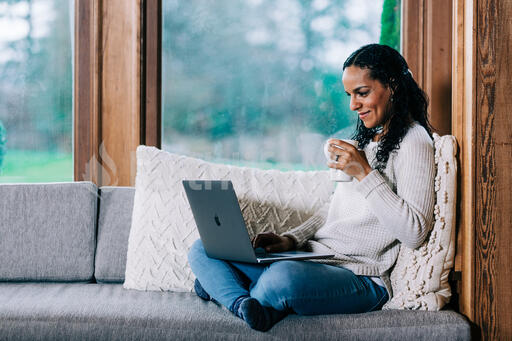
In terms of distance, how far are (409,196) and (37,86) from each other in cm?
180

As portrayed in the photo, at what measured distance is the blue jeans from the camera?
55.3 inches

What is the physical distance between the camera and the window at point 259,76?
7.80 feet

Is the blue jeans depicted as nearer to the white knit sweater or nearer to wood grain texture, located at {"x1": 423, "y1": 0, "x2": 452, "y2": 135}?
the white knit sweater

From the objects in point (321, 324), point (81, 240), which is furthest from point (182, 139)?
point (321, 324)

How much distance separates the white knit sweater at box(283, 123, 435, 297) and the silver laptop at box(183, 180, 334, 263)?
0.44 feet

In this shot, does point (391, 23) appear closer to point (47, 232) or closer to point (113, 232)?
point (113, 232)

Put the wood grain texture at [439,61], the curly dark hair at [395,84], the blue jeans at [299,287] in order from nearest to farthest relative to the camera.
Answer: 1. the blue jeans at [299,287]
2. the curly dark hair at [395,84]
3. the wood grain texture at [439,61]

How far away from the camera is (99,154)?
2.39 metres

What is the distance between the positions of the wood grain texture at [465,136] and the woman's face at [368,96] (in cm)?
22

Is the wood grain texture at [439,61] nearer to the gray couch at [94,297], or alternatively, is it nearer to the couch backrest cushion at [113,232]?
the gray couch at [94,297]

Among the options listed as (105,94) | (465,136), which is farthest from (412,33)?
(105,94)

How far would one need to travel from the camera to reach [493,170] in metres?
1.44

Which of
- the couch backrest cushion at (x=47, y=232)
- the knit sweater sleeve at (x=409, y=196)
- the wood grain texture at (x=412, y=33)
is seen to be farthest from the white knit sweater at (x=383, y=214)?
the couch backrest cushion at (x=47, y=232)

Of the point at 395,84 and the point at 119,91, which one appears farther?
the point at 119,91
